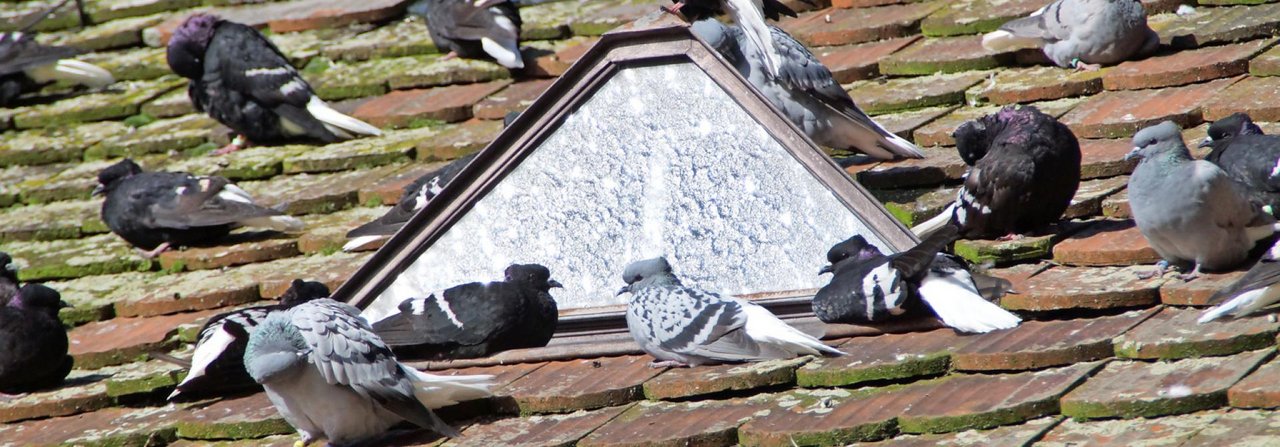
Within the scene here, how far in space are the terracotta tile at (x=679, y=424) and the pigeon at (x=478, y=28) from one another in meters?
2.45

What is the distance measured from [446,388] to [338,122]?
2.24m

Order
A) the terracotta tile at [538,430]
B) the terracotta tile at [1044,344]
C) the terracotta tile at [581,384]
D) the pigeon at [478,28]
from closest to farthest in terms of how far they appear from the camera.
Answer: the terracotta tile at [1044,344] → the terracotta tile at [538,430] → the terracotta tile at [581,384] → the pigeon at [478,28]

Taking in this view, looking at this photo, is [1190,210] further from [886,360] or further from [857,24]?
[857,24]

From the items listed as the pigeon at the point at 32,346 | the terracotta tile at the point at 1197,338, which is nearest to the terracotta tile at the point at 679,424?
the terracotta tile at the point at 1197,338

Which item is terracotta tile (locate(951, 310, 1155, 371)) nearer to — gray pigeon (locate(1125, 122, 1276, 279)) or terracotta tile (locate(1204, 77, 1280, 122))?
gray pigeon (locate(1125, 122, 1276, 279))

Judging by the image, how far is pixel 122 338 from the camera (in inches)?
173

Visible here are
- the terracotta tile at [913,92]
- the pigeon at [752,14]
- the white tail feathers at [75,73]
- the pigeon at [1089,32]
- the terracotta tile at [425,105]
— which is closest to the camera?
the pigeon at [752,14]

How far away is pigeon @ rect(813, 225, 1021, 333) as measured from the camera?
325 cm

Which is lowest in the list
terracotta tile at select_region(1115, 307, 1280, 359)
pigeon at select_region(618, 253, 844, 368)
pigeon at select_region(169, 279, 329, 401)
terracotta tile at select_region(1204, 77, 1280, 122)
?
pigeon at select_region(169, 279, 329, 401)

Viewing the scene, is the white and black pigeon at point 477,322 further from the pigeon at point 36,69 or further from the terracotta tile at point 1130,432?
the pigeon at point 36,69

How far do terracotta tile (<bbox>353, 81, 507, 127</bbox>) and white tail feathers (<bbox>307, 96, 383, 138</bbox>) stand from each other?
1.8 inches

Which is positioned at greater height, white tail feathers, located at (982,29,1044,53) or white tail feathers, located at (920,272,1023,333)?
white tail feathers, located at (982,29,1044,53)

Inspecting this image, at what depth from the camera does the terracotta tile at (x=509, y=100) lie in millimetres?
5148

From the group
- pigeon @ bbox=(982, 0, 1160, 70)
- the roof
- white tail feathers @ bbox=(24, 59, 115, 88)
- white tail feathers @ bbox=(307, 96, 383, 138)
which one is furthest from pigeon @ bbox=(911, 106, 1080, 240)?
white tail feathers @ bbox=(24, 59, 115, 88)
